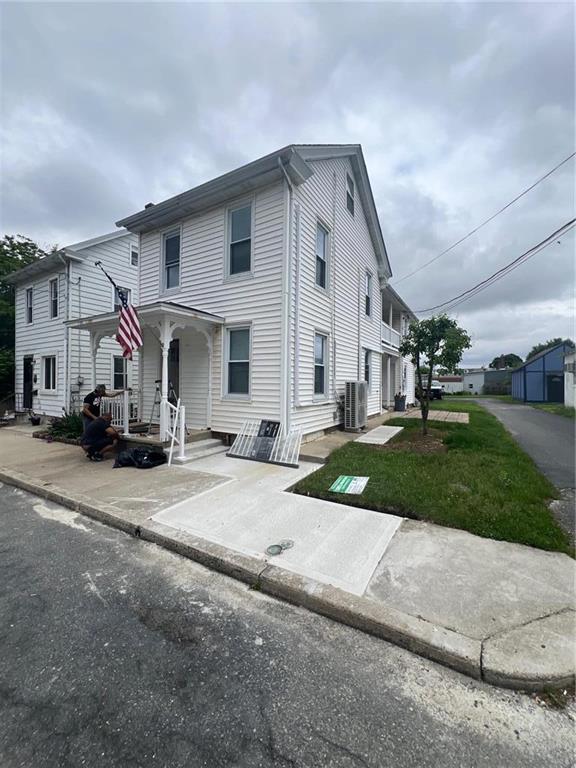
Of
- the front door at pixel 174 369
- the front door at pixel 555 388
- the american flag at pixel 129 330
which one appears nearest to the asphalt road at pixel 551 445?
the american flag at pixel 129 330

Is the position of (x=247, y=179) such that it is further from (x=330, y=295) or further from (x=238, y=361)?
(x=238, y=361)

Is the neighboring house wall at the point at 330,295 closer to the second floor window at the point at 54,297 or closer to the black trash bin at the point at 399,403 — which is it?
the black trash bin at the point at 399,403

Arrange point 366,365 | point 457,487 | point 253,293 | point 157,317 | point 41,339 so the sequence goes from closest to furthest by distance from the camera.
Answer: point 457,487 → point 157,317 → point 253,293 → point 366,365 → point 41,339

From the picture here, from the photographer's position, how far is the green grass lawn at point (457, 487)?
3.95m

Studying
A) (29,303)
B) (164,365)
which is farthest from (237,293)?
(29,303)

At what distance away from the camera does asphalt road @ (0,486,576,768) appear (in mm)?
1616

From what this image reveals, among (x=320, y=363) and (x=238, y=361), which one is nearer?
(x=238, y=361)

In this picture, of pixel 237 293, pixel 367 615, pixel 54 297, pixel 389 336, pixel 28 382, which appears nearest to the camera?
pixel 367 615

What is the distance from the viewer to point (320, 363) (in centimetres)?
938

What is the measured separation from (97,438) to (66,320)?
770 centimetres

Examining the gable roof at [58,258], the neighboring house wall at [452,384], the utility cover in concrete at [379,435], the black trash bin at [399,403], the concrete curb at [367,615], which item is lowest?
the concrete curb at [367,615]

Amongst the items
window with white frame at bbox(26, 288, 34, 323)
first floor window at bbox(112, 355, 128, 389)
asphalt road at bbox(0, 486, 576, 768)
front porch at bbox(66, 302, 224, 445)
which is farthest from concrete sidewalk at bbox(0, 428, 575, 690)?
window with white frame at bbox(26, 288, 34, 323)

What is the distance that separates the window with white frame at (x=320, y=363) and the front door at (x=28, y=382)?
13.1 m

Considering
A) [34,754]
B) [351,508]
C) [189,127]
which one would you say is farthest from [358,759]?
[189,127]
